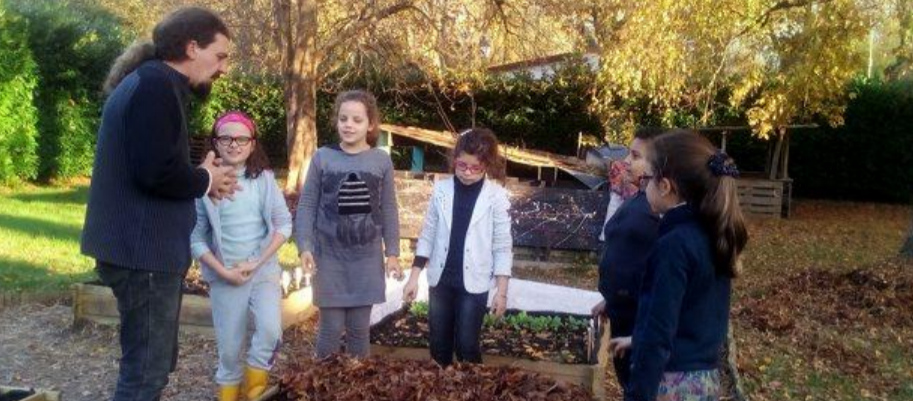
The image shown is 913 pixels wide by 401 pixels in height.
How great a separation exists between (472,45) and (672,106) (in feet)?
16.7

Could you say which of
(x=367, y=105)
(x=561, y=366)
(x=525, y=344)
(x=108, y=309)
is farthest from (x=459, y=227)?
(x=108, y=309)

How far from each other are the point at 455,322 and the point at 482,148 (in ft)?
3.01

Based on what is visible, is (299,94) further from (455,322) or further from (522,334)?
(455,322)

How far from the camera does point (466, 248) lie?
16.3ft

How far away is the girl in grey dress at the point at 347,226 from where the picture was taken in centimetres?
502

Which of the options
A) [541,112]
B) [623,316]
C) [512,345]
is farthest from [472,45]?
[623,316]

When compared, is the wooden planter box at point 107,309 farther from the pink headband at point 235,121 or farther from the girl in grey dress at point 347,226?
the pink headband at point 235,121

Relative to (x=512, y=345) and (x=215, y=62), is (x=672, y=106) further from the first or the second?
(x=215, y=62)

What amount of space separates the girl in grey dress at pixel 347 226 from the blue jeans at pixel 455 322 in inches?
Result: 10.5

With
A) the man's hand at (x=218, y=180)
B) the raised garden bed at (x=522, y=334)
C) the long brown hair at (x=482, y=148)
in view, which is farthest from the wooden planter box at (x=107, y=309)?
the man's hand at (x=218, y=180)

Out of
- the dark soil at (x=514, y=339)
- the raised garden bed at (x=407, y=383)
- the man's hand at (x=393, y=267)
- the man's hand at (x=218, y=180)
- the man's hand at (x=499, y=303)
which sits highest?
the man's hand at (x=218, y=180)

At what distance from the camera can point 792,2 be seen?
37.9ft

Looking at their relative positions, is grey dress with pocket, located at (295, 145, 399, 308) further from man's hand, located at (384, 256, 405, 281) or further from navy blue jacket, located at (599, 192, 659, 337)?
navy blue jacket, located at (599, 192, 659, 337)

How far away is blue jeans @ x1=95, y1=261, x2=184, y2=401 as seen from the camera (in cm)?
345
